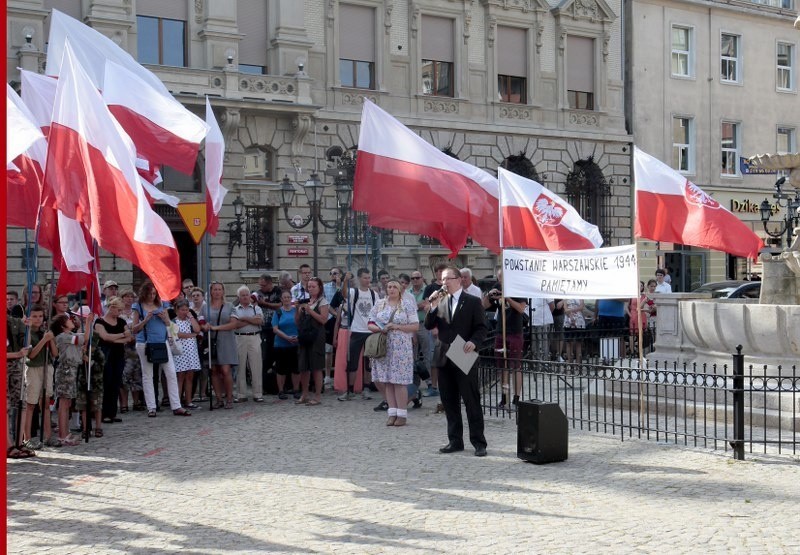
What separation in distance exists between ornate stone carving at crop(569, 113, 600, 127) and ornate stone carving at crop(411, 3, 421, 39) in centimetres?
659

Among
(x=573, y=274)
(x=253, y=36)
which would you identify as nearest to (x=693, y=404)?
(x=573, y=274)

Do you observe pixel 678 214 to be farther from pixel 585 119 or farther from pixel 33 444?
pixel 585 119

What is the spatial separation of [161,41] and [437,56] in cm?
897

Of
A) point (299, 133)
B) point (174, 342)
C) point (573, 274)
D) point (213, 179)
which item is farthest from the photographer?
point (299, 133)

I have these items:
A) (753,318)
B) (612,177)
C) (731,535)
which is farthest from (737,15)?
(731,535)

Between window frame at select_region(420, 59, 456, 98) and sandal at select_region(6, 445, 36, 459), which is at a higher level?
window frame at select_region(420, 59, 456, 98)

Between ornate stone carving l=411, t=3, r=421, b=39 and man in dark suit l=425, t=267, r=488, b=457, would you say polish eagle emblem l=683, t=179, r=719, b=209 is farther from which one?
ornate stone carving l=411, t=3, r=421, b=39

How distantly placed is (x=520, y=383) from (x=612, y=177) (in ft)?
79.7

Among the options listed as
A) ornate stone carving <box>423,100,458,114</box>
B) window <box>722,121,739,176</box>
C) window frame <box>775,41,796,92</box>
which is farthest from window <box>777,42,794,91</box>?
ornate stone carving <box>423,100,458,114</box>

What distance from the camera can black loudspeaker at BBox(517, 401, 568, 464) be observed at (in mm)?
9953

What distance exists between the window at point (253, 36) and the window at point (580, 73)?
11349 millimetres

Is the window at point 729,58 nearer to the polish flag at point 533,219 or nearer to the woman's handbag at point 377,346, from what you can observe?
the polish flag at point 533,219

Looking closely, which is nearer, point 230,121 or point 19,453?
point 19,453

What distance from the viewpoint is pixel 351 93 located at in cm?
3108
